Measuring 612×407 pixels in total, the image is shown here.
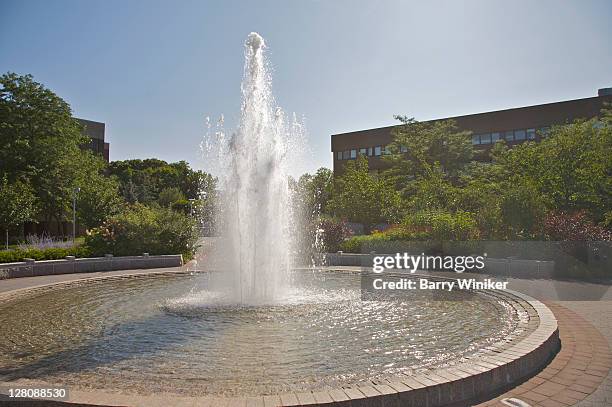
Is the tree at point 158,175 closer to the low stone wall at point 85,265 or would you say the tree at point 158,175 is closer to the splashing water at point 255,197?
the low stone wall at point 85,265

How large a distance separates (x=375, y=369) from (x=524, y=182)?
17.4m

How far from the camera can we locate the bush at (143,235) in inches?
829

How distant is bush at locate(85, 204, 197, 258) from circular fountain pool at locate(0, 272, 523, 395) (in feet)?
31.5

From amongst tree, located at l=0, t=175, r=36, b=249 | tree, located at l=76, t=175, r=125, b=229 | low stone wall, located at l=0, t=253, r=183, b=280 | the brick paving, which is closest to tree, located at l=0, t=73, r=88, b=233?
tree, located at l=76, t=175, r=125, b=229

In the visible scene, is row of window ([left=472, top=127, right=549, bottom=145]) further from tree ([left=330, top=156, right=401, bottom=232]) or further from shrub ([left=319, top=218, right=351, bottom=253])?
shrub ([left=319, top=218, right=351, bottom=253])

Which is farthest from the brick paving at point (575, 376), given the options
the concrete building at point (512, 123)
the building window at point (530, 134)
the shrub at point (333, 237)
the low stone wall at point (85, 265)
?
the building window at point (530, 134)

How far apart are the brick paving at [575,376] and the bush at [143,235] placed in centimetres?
1795

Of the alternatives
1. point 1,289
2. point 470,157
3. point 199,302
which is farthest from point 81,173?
point 470,157

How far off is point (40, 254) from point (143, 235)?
14.3ft

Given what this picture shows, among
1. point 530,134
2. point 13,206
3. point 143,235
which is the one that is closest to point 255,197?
point 143,235

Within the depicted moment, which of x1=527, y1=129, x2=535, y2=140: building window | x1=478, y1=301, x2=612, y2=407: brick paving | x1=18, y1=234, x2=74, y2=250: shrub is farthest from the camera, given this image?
x1=527, y1=129, x2=535, y2=140: building window

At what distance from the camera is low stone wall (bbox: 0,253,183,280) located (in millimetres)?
16906

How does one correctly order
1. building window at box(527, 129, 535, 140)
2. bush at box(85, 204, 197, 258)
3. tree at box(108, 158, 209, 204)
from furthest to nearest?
tree at box(108, 158, 209, 204) < building window at box(527, 129, 535, 140) < bush at box(85, 204, 197, 258)

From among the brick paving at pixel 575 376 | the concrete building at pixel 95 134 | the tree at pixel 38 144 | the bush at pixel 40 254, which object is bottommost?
the brick paving at pixel 575 376
